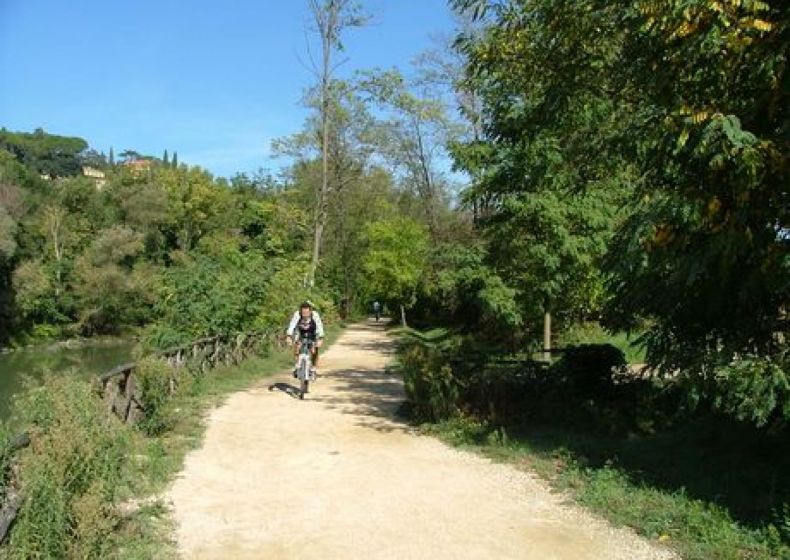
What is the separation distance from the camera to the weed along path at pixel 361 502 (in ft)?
20.3

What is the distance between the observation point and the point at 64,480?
551 centimetres

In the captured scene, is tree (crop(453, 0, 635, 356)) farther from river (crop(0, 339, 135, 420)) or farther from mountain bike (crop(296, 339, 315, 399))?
river (crop(0, 339, 135, 420))

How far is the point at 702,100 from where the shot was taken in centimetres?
707

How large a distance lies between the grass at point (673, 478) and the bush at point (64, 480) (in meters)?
4.38

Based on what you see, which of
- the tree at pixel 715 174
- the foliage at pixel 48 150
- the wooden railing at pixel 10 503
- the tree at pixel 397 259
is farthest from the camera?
the foliage at pixel 48 150

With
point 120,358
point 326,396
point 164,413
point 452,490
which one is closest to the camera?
point 452,490

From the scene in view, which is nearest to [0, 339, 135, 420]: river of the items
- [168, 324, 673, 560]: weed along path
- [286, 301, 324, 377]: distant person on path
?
[286, 301, 324, 377]: distant person on path

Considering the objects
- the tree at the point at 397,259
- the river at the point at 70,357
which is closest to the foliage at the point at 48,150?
the river at the point at 70,357

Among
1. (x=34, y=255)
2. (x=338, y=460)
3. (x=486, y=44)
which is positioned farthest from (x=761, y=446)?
(x=34, y=255)

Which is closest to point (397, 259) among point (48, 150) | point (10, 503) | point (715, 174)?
point (715, 174)

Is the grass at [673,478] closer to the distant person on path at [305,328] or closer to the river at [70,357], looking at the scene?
the distant person on path at [305,328]

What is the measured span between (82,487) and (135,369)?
5.20m

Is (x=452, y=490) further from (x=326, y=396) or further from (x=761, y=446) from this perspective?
(x=326, y=396)

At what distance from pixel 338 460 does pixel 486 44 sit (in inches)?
243
